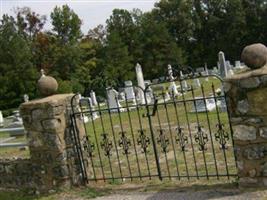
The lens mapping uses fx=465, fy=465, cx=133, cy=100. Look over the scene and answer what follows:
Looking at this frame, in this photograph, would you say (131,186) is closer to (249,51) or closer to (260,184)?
(260,184)

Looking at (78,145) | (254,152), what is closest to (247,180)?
(254,152)

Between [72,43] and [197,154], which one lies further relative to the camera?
[72,43]

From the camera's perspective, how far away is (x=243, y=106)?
6.06m

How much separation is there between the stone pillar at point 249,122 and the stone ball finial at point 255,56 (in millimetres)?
92

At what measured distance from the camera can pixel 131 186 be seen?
24.2 feet

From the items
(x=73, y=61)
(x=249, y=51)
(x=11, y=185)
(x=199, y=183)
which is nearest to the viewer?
(x=249, y=51)

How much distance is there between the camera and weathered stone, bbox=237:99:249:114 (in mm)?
6043

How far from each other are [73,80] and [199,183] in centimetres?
3320

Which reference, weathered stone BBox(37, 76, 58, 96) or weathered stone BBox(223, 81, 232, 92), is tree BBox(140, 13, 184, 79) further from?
weathered stone BBox(223, 81, 232, 92)

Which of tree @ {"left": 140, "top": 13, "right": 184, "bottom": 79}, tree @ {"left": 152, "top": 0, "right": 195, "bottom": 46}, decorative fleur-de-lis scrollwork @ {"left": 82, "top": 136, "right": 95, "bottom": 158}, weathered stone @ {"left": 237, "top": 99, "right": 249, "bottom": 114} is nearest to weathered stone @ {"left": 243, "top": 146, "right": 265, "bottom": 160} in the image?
weathered stone @ {"left": 237, "top": 99, "right": 249, "bottom": 114}

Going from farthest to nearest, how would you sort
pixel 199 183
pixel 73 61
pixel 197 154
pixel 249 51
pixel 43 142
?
pixel 73 61
pixel 197 154
pixel 43 142
pixel 199 183
pixel 249 51

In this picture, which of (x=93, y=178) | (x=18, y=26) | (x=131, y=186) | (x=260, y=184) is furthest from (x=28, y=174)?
(x=18, y=26)

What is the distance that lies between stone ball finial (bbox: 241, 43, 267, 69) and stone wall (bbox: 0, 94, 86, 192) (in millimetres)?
3159

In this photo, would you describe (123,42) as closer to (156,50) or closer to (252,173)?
(156,50)
